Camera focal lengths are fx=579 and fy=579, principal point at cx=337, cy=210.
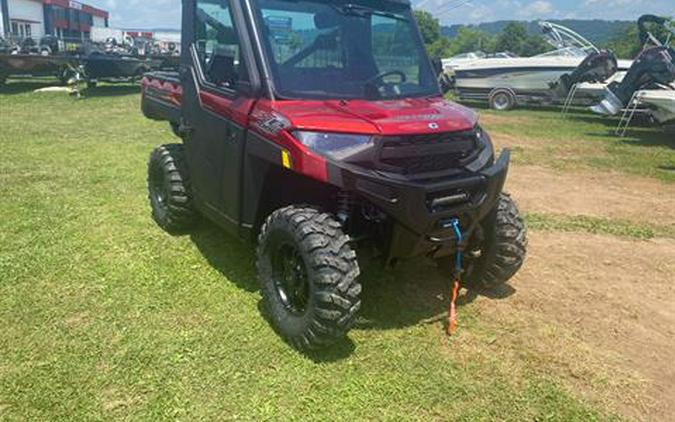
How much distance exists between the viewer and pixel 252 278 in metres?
4.30

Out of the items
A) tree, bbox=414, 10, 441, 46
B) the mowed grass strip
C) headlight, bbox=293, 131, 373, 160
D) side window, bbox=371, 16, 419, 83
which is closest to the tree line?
tree, bbox=414, 10, 441, 46

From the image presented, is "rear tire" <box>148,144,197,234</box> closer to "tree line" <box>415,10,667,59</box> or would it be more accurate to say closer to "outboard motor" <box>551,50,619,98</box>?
"outboard motor" <box>551,50,619,98</box>

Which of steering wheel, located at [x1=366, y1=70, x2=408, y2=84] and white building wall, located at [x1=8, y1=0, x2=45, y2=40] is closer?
steering wheel, located at [x1=366, y1=70, x2=408, y2=84]

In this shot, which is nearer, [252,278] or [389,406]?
[389,406]

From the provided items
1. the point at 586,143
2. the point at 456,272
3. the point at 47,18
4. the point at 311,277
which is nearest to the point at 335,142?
the point at 311,277

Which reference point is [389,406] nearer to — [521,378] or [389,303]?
[521,378]

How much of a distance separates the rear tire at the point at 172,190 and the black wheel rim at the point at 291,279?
160 cm

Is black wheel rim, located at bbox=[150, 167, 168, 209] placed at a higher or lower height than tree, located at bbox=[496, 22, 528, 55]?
lower

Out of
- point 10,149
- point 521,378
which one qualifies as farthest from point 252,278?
point 10,149

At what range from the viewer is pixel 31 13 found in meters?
51.5

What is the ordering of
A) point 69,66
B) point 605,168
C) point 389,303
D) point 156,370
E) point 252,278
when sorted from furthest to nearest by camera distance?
point 69,66 < point 605,168 < point 252,278 < point 389,303 < point 156,370

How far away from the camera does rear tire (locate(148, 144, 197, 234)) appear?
4.86 metres

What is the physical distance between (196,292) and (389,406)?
174cm

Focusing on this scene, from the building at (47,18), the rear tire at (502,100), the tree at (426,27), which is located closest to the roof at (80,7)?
the building at (47,18)
